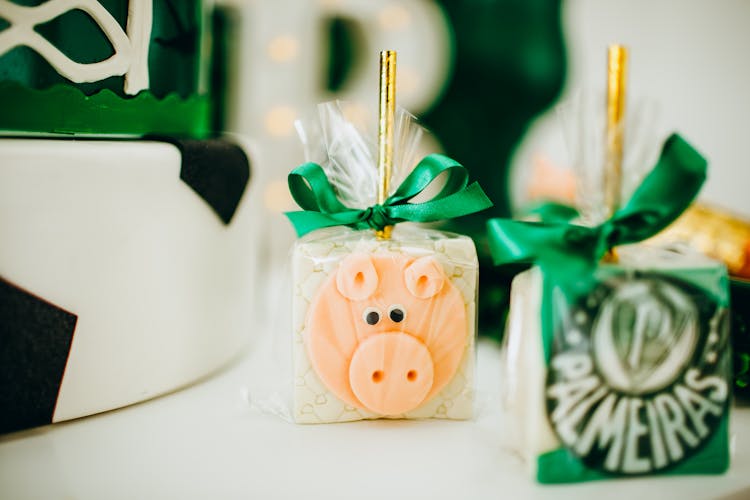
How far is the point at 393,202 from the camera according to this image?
62 cm

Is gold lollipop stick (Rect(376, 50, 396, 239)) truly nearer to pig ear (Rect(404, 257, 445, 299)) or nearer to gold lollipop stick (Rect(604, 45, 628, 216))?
pig ear (Rect(404, 257, 445, 299))

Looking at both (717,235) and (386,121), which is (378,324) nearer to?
(386,121)

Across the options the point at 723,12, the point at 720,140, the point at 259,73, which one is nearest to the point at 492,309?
the point at 720,140

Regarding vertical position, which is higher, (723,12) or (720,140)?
(723,12)

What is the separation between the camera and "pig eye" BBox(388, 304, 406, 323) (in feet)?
1.95

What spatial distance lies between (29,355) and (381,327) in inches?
13.2

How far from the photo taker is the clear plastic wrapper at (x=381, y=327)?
0.59 meters

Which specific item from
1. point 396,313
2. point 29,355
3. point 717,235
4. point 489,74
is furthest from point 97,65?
point 489,74

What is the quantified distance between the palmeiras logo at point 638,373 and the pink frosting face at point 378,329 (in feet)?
0.44

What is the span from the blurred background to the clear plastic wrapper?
258 mm

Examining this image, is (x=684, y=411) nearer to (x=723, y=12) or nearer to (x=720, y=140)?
(x=720, y=140)

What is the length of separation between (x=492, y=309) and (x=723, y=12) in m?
0.62

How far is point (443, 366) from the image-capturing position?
611mm

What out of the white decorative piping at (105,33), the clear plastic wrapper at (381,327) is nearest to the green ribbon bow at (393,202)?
the clear plastic wrapper at (381,327)
